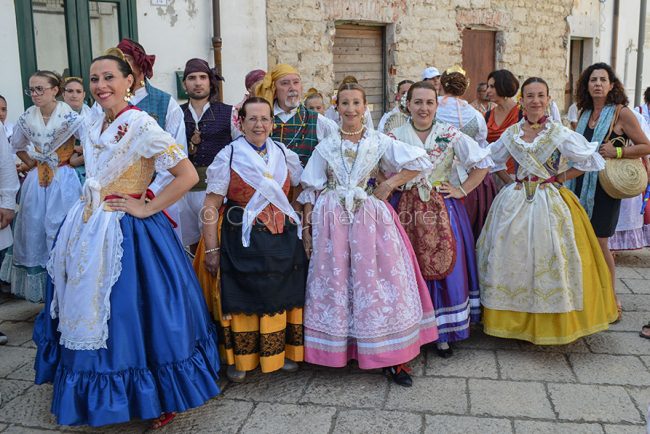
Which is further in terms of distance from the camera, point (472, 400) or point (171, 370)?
point (472, 400)

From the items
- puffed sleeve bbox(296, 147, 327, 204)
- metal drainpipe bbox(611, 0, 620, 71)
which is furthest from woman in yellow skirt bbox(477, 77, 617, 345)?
metal drainpipe bbox(611, 0, 620, 71)

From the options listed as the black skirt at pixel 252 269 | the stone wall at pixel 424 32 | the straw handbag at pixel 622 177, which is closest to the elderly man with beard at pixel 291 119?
the black skirt at pixel 252 269

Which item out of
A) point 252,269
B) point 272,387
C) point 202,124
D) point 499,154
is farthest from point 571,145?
point 202,124

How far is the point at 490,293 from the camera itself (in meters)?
3.95

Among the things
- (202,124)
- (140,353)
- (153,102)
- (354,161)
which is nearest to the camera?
(140,353)

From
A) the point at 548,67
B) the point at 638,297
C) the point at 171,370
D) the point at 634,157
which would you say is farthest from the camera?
the point at 548,67

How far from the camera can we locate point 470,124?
15.9ft

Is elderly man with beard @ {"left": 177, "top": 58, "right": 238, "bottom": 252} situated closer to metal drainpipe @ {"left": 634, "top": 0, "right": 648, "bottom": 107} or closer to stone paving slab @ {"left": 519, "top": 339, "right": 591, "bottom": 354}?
stone paving slab @ {"left": 519, "top": 339, "right": 591, "bottom": 354}

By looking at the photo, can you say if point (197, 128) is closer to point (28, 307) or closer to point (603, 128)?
point (28, 307)

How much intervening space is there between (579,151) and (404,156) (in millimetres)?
1126

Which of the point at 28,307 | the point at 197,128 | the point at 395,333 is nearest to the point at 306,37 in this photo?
the point at 197,128

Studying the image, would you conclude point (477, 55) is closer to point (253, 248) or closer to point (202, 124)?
point (202, 124)

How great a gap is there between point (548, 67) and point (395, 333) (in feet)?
33.0

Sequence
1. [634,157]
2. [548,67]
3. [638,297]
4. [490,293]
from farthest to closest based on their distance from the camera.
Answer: [548,67]
[638,297]
[634,157]
[490,293]
